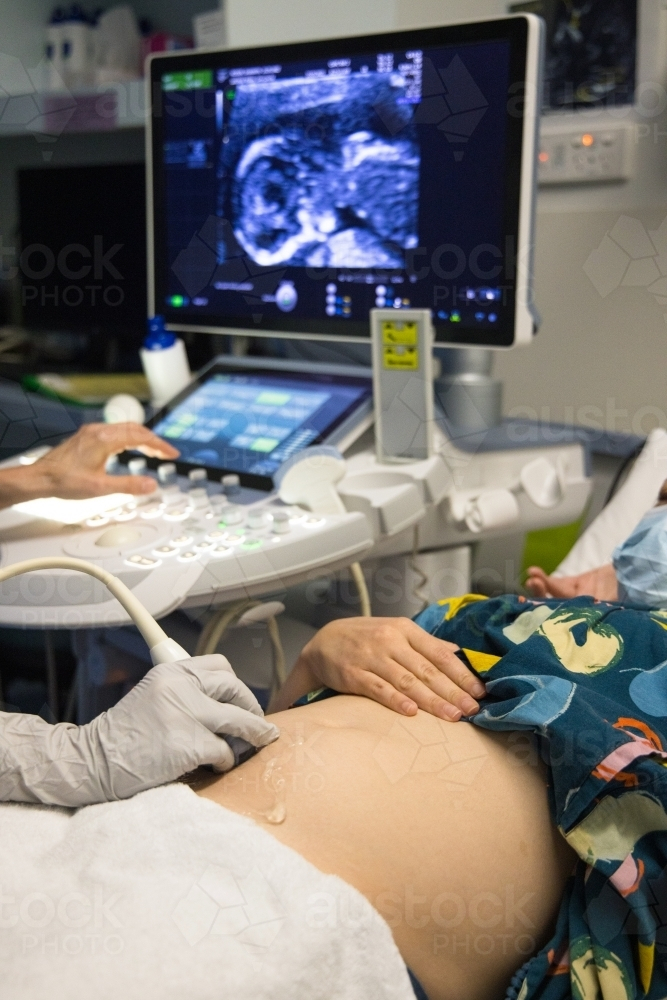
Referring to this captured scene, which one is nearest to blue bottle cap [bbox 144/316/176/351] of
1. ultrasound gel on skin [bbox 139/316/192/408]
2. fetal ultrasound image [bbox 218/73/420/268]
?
ultrasound gel on skin [bbox 139/316/192/408]

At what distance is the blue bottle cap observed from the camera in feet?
4.70

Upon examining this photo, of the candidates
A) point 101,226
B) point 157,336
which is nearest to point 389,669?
point 157,336

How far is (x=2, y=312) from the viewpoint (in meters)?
1.17

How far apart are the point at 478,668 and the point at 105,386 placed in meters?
0.95

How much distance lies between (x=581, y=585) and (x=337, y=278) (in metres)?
0.54

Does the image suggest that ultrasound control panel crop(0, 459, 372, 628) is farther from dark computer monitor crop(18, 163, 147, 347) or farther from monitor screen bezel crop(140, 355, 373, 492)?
dark computer monitor crop(18, 163, 147, 347)

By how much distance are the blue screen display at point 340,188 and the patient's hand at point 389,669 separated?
491 millimetres

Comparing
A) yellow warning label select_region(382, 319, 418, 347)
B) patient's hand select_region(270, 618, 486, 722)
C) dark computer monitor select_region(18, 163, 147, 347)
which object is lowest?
patient's hand select_region(270, 618, 486, 722)

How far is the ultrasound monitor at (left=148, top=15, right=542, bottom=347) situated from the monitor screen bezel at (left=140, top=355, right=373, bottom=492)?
51 mm

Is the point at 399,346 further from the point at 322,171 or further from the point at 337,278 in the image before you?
the point at 322,171

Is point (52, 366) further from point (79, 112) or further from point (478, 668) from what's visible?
point (478, 668)

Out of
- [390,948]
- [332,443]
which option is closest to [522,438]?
[332,443]

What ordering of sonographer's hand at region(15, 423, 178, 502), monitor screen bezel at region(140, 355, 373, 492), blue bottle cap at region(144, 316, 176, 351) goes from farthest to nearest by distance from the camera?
blue bottle cap at region(144, 316, 176, 351) < monitor screen bezel at region(140, 355, 373, 492) < sonographer's hand at region(15, 423, 178, 502)

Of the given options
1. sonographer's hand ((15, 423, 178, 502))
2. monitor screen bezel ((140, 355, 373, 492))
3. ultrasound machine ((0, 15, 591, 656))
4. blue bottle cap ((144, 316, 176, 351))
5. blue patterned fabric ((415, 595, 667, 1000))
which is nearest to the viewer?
blue patterned fabric ((415, 595, 667, 1000))
